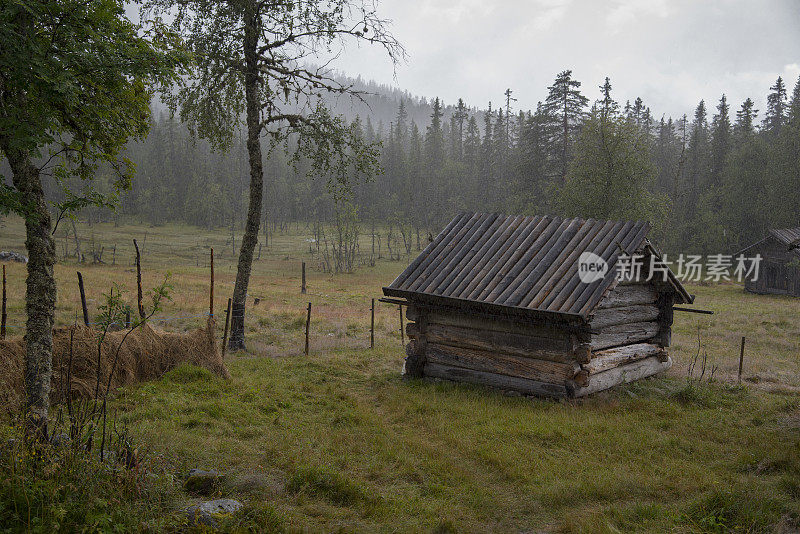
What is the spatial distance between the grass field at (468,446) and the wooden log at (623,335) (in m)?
1.17

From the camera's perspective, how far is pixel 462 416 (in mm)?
10414

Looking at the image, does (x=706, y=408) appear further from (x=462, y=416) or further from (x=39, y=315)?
(x=39, y=315)

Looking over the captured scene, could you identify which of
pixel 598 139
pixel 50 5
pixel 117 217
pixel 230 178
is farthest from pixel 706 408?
pixel 230 178

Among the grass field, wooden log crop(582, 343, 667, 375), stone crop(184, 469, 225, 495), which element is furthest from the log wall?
stone crop(184, 469, 225, 495)

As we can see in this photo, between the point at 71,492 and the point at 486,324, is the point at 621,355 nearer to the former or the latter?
the point at 486,324

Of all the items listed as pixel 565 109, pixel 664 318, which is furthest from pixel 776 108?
pixel 664 318

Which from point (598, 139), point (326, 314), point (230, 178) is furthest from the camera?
point (230, 178)

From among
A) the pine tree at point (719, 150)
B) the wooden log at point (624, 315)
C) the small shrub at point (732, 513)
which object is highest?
the pine tree at point (719, 150)

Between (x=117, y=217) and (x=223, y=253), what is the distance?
100 feet

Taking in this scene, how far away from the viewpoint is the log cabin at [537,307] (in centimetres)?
1152

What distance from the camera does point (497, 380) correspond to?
1252 centimetres

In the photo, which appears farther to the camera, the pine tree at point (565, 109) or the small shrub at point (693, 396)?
the pine tree at point (565, 109)

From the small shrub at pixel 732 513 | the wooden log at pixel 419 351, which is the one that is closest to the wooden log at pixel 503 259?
the wooden log at pixel 419 351

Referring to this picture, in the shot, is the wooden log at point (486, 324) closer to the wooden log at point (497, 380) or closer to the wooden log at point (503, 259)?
the wooden log at point (503, 259)
